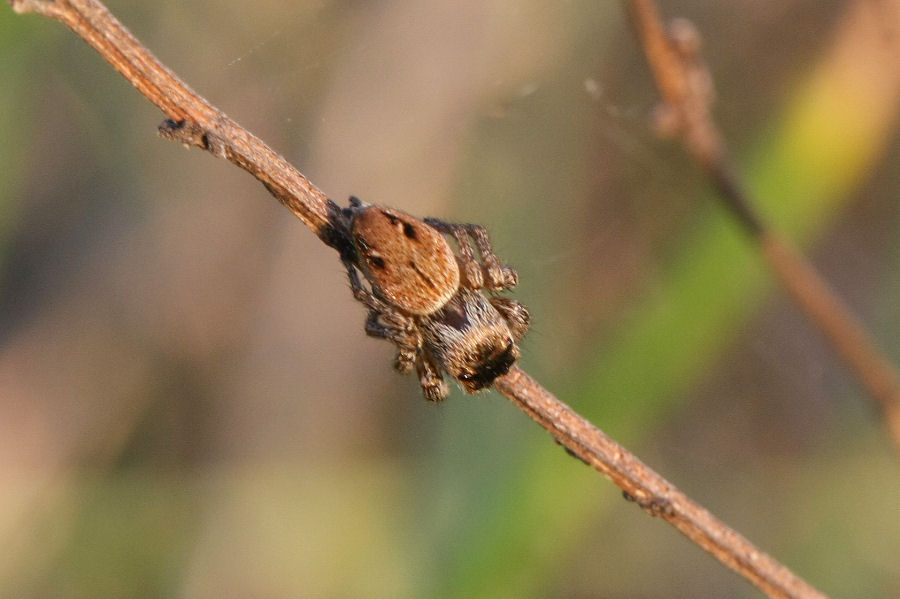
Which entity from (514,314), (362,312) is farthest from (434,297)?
(362,312)

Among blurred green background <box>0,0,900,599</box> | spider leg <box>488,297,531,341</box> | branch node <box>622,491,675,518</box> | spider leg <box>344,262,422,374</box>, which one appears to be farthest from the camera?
blurred green background <box>0,0,900,599</box>

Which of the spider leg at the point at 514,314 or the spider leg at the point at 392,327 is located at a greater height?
the spider leg at the point at 514,314

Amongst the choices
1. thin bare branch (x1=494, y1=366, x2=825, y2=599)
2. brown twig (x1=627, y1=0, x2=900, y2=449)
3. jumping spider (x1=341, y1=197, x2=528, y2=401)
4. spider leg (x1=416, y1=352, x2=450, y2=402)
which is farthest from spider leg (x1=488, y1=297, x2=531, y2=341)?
brown twig (x1=627, y1=0, x2=900, y2=449)

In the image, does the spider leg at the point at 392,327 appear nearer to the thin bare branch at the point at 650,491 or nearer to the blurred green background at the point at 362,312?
the thin bare branch at the point at 650,491

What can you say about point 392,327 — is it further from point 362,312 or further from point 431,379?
point 362,312

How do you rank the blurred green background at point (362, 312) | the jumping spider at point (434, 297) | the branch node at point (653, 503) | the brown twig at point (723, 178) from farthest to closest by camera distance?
the blurred green background at point (362, 312)
the brown twig at point (723, 178)
the jumping spider at point (434, 297)
the branch node at point (653, 503)

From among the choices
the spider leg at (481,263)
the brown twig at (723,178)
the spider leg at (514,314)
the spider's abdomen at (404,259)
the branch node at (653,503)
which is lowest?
the branch node at (653,503)

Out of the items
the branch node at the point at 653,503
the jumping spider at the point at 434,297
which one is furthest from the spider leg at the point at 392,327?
the branch node at the point at 653,503

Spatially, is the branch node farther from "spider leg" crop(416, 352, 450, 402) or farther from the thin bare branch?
"spider leg" crop(416, 352, 450, 402)
